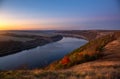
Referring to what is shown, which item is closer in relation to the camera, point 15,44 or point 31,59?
point 31,59

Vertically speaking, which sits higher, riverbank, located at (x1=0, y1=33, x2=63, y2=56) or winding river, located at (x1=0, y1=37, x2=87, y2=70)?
winding river, located at (x1=0, y1=37, x2=87, y2=70)

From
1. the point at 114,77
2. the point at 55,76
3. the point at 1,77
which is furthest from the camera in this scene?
the point at 1,77

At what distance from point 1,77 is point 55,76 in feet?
10.2

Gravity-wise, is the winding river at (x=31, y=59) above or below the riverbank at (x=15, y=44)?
above

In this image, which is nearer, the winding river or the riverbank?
the winding river

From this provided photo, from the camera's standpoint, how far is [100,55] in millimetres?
23594

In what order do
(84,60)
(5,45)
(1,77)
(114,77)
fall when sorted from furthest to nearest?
(5,45)
(84,60)
(1,77)
(114,77)

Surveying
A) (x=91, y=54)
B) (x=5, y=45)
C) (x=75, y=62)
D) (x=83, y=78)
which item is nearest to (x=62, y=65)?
(x=75, y=62)

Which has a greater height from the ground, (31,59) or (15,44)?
(31,59)

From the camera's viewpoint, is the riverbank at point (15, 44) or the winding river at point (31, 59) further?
the riverbank at point (15, 44)

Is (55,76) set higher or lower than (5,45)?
higher

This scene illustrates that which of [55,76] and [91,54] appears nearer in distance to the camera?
[55,76]

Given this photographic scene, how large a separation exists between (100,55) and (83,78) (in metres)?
13.1

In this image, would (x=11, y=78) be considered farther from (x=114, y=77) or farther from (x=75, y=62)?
(x=75, y=62)
